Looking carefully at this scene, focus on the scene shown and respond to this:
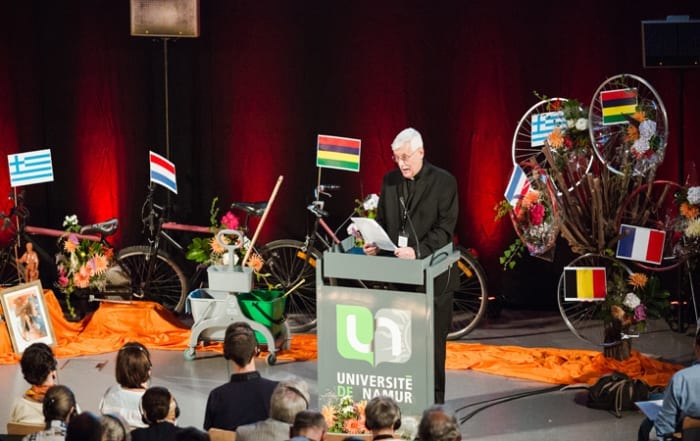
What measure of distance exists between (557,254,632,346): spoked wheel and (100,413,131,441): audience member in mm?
4058

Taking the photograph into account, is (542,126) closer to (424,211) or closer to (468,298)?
(468,298)

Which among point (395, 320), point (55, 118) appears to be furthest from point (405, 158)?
point (55, 118)

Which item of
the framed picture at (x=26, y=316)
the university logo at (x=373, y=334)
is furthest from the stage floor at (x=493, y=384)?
the university logo at (x=373, y=334)

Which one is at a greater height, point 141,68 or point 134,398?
point 141,68

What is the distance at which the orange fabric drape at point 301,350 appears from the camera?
7711 millimetres

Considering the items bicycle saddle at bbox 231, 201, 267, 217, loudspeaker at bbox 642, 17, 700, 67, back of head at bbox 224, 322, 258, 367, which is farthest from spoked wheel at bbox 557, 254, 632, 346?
back of head at bbox 224, 322, 258, 367

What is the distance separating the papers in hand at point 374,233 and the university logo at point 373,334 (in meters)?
0.33

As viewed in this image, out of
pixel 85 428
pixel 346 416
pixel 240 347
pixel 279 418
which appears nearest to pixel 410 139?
pixel 346 416

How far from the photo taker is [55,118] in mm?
10000

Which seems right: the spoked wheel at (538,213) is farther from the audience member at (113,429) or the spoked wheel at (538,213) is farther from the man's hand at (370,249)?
the audience member at (113,429)

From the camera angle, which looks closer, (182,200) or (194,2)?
(194,2)

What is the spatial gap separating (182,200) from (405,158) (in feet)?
12.6

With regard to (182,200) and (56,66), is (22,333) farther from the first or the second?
(56,66)

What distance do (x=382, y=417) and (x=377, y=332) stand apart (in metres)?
1.24
